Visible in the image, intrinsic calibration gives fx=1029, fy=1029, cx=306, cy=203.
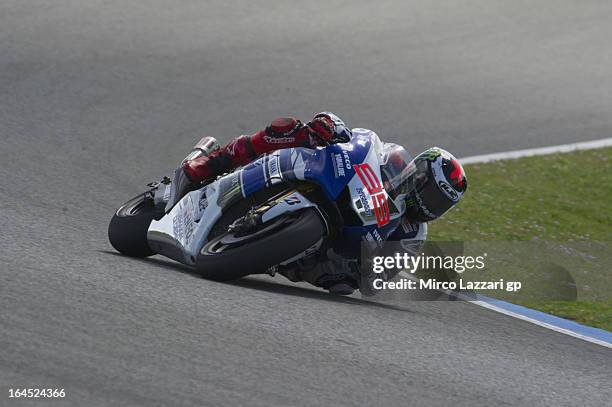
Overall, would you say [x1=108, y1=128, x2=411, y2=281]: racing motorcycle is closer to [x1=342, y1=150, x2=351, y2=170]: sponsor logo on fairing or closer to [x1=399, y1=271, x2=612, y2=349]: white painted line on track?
[x1=342, y1=150, x2=351, y2=170]: sponsor logo on fairing

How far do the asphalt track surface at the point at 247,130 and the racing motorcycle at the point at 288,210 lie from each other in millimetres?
216

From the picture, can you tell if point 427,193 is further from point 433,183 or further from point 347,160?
point 347,160

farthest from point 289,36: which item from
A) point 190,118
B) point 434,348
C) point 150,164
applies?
point 434,348

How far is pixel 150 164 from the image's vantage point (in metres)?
10.1

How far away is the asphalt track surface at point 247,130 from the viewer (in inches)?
193

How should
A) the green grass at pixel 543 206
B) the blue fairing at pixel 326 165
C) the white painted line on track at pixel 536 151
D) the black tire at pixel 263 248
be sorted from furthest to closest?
the white painted line on track at pixel 536 151 → the green grass at pixel 543 206 → the blue fairing at pixel 326 165 → the black tire at pixel 263 248

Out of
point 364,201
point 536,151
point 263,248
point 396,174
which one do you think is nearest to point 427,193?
point 396,174

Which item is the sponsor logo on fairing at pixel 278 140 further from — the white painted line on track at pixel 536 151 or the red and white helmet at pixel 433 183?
the white painted line on track at pixel 536 151

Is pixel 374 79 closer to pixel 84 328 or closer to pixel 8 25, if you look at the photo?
pixel 8 25

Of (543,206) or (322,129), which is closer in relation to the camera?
(322,129)

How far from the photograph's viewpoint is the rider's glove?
671 cm

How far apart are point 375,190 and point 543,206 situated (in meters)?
4.44

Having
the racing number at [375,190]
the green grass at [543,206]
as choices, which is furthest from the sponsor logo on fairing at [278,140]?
the green grass at [543,206]

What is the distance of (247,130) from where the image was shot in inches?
449
